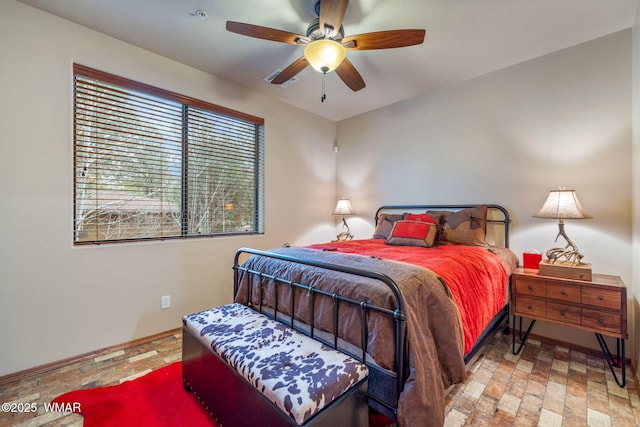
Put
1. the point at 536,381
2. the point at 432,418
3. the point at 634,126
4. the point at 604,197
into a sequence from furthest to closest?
the point at 604,197 → the point at 634,126 → the point at 536,381 → the point at 432,418

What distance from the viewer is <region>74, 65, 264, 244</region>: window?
2.26m

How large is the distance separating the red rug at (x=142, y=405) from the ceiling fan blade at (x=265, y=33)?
7.75 ft

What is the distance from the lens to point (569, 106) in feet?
7.97

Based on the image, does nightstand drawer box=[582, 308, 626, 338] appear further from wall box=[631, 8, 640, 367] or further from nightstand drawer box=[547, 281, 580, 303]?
wall box=[631, 8, 640, 367]

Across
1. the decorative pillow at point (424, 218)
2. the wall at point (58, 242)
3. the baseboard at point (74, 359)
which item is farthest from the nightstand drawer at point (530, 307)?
the baseboard at point (74, 359)

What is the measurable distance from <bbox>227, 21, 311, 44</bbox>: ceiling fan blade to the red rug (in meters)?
2.36

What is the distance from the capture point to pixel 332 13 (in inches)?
64.9

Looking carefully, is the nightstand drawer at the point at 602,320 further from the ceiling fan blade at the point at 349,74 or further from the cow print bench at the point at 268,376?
the ceiling fan blade at the point at 349,74

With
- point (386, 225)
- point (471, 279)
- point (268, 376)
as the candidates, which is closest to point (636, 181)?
point (471, 279)

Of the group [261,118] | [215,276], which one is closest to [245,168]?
[261,118]

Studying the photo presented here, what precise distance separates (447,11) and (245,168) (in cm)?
248

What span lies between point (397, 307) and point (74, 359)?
255 centimetres

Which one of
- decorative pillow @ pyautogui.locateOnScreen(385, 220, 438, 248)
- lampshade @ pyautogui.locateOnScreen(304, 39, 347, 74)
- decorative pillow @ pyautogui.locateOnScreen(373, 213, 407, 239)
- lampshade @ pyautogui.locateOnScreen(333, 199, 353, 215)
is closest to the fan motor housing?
lampshade @ pyautogui.locateOnScreen(304, 39, 347, 74)

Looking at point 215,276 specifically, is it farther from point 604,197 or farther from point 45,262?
point 604,197
